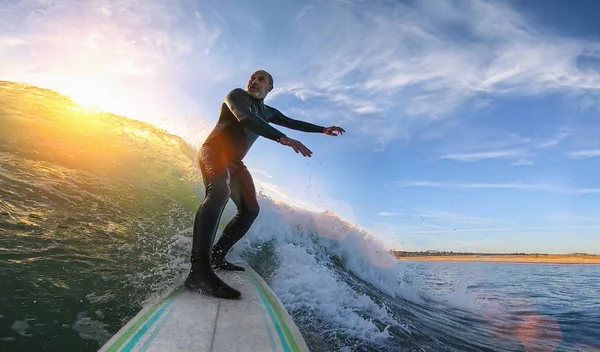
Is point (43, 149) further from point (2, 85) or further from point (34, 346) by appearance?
point (2, 85)

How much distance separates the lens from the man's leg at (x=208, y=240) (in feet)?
9.59

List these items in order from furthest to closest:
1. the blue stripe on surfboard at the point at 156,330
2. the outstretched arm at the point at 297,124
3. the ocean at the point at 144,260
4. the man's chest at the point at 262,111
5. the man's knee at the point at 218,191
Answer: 1. the outstretched arm at the point at 297,124
2. the man's chest at the point at 262,111
3. the man's knee at the point at 218,191
4. the ocean at the point at 144,260
5. the blue stripe on surfboard at the point at 156,330

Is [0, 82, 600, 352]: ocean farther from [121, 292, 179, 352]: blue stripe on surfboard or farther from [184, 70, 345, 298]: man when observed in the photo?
[184, 70, 345, 298]: man

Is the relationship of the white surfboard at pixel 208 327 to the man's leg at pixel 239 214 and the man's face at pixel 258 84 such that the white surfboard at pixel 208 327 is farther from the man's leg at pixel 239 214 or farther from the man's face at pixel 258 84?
the man's face at pixel 258 84

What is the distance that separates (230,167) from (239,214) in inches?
23.6

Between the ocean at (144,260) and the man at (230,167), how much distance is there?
535 mm

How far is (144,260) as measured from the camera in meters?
3.84

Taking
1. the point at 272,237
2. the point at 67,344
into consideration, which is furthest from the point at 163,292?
the point at 272,237

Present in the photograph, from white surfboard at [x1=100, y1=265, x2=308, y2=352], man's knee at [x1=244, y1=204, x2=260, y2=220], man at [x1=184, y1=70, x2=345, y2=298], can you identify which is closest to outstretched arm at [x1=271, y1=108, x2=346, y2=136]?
man at [x1=184, y1=70, x2=345, y2=298]

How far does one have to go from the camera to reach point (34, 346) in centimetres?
206

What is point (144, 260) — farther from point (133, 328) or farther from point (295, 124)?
point (295, 124)

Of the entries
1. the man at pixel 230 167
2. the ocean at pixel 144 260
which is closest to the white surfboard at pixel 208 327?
the man at pixel 230 167

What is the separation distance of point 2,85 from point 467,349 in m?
16.0

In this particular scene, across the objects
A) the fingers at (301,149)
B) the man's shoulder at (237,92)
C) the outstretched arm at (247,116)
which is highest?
the man's shoulder at (237,92)
